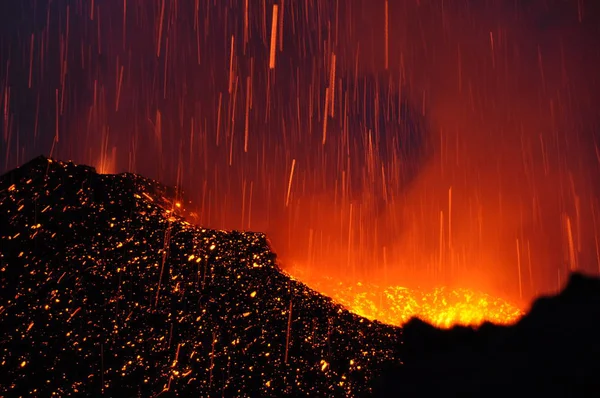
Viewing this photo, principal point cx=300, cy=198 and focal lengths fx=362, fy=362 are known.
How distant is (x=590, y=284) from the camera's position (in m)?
9.05

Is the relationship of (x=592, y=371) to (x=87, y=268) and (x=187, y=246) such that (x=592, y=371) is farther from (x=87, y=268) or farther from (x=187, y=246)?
(x=87, y=268)

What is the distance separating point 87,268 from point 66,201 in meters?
2.89

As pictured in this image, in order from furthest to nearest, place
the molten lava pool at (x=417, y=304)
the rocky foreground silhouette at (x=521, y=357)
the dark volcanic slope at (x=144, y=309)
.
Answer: the molten lava pool at (x=417, y=304)
the dark volcanic slope at (x=144, y=309)
the rocky foreground silhouette at (x=521, y=357)

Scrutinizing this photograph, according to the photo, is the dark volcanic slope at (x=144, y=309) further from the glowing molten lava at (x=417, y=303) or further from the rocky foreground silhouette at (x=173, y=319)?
the glowing molten lava at (x=417, y=303)

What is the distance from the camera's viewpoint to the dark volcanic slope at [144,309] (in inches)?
399

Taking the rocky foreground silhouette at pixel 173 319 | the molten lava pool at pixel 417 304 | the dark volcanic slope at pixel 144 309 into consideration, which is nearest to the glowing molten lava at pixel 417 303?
the molten lava pool at pixel 417 304

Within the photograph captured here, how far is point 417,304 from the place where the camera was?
16.7m

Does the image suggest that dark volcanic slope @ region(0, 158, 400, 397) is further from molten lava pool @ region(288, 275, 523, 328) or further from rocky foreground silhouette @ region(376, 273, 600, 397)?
molten lava pool @ region(288, 275, 523, 328)

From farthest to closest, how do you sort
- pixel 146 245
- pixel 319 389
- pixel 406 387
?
pixel 146 245 < pixel 319 389 < pixel 406 387

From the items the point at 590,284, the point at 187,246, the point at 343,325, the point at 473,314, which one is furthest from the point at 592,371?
the point at 187,246

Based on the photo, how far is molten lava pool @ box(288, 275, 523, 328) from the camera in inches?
525

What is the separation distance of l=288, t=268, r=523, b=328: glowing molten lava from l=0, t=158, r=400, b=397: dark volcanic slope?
2198 millimetres

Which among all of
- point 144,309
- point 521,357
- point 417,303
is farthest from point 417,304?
point 144,309

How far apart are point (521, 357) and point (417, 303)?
1027 centimetres
